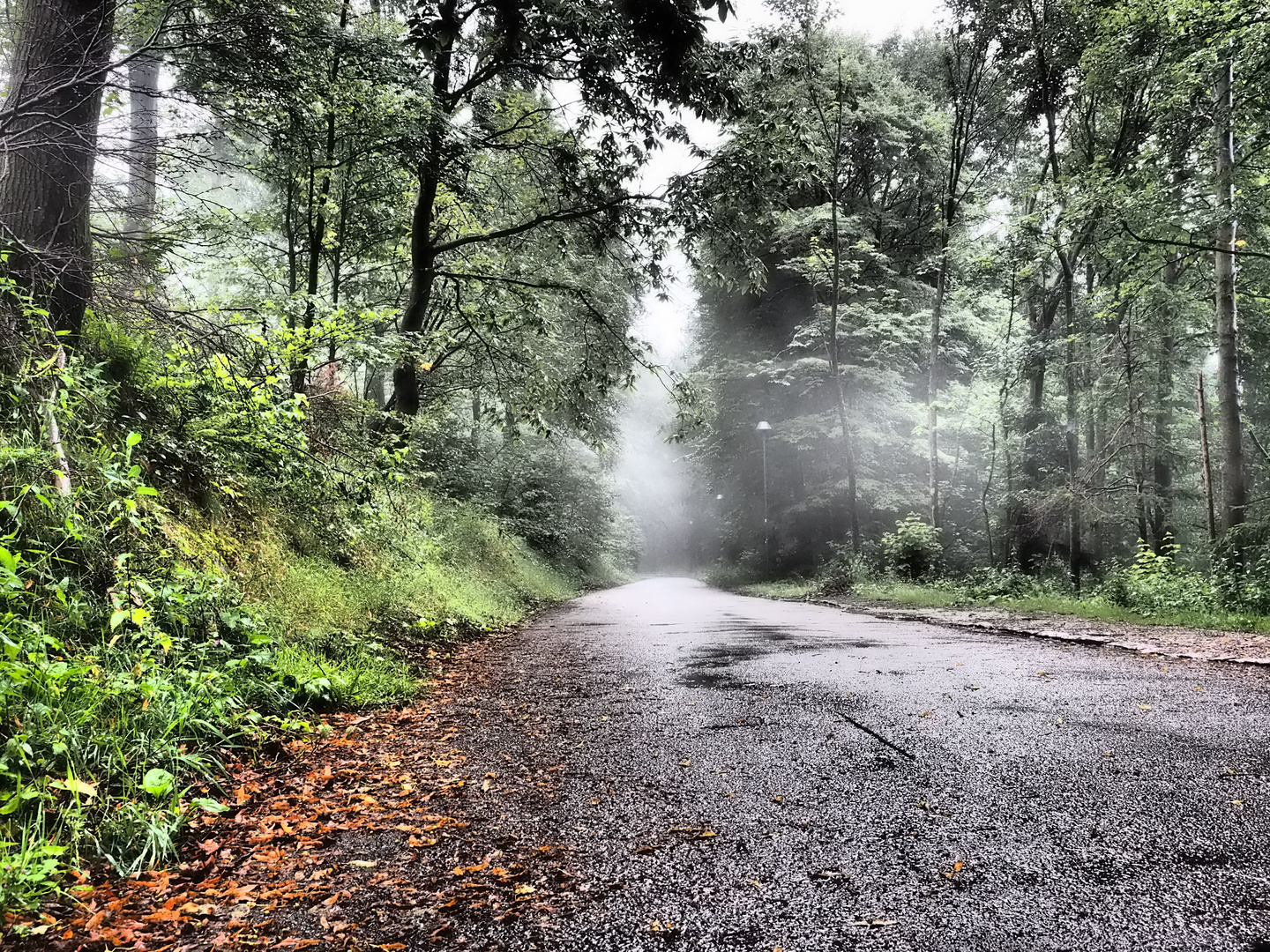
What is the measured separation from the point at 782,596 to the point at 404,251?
13386 millimetres

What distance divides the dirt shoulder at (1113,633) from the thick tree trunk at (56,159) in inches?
351

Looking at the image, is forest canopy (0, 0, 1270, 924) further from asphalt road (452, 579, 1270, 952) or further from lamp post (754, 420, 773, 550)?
asphalt road (452, 579, 1270, 952)

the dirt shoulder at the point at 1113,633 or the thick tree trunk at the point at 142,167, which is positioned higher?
the thick tree trunk at the point at 142,167

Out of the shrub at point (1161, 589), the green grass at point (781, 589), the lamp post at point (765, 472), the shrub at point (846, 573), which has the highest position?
the lamp post at point (765, 472)

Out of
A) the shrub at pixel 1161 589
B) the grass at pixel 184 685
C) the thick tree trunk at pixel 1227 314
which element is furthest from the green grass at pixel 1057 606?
the grass at pixel 184 685

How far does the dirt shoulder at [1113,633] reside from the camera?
5.39m

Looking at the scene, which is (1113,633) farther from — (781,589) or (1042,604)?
(781,589)

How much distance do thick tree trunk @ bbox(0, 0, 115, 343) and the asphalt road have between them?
4133 millimetres

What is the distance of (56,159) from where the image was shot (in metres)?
4.09

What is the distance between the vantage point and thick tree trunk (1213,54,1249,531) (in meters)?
9.38

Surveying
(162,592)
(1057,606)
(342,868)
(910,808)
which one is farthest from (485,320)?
(1057,606)

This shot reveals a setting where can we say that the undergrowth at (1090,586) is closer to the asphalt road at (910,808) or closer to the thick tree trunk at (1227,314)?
the thick tree trunk at (1227,314)

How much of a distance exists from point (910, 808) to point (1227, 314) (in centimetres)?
1153

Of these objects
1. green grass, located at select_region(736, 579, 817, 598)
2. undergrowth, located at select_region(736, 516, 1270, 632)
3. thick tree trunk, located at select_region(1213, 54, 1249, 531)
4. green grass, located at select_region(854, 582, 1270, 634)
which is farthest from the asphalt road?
green grass, located at select_region(736, 579, 817, 598)
